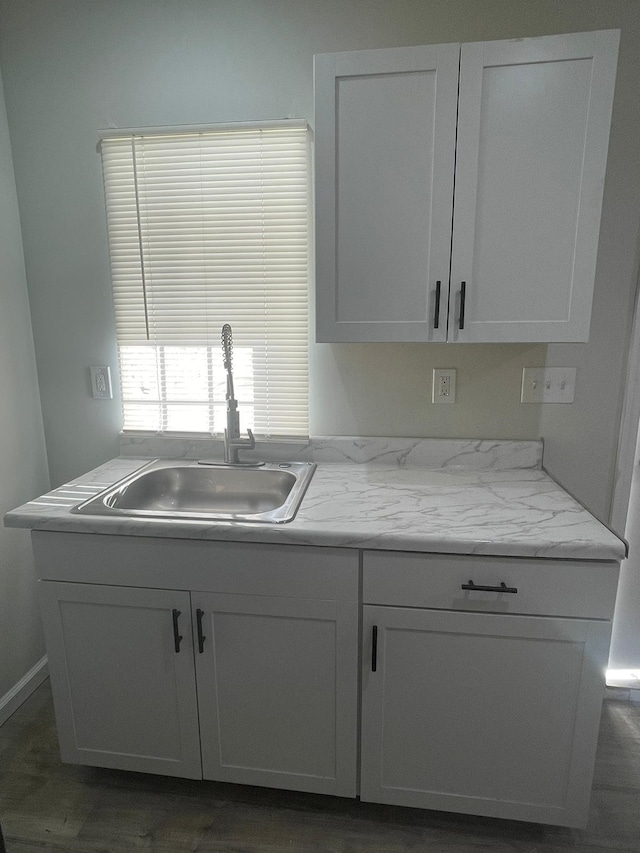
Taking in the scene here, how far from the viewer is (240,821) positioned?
1489mm

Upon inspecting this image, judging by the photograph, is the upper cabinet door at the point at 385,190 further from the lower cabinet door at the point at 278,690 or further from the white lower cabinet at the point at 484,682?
the lower cabinet door at the point at 278,690

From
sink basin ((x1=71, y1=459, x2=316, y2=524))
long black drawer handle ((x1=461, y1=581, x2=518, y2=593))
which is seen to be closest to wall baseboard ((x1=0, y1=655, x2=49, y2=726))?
sink basin ((x1=71, y1=459, x2=316, y2=524))

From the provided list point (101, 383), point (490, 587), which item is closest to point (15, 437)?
point (101, 383)

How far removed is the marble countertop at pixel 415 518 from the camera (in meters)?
1.21

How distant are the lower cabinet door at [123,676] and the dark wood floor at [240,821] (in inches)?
4.9

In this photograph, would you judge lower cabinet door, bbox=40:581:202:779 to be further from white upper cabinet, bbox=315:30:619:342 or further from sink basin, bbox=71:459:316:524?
white upper cabinet, bbox=315:30:619:342

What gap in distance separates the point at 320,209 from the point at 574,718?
60.3 inches

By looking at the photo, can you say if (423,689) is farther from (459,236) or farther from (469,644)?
(459,236)

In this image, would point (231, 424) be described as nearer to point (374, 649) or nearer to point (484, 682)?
point (374, 649)

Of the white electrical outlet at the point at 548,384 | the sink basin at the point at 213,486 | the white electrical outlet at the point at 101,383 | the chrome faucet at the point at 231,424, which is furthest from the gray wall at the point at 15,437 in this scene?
the white electrical outlet at the point at 548,384

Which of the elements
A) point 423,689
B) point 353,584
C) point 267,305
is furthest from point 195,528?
point 267,305

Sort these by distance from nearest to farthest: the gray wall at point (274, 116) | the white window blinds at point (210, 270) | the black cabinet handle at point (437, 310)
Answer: the black cabinet handle at point (437, 310), the gray wall at point (274, 116), the white window blinds at point (210, 270)

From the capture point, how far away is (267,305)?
5.90 ft

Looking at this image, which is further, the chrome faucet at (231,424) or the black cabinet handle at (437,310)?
the chrome faucet at (231,424)
